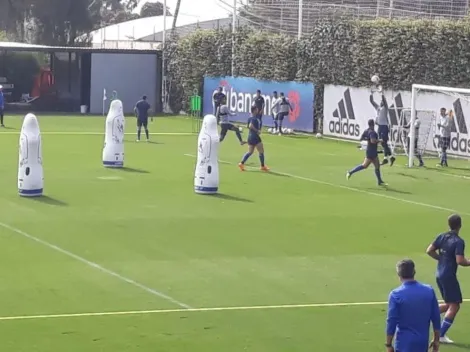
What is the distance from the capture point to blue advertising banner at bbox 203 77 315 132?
46125 millimetres

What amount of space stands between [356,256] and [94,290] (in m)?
5.03

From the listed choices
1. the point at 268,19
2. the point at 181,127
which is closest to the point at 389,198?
the point at 181,127

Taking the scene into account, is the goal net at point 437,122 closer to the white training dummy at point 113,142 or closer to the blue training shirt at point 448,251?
the white training dummy at point 113,142

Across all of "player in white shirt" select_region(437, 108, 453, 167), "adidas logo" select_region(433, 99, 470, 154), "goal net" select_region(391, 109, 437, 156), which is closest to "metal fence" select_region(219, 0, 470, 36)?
"goal net" select_region(391, 109, 437, 156)

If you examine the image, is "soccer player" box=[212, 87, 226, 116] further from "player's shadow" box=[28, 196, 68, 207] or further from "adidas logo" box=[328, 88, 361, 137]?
"player's shadow" box=[28, 196, 68, 207]

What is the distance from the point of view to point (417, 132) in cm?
3538

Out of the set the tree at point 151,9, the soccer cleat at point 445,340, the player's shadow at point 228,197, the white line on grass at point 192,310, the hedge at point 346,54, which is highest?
the tree at point 151,9

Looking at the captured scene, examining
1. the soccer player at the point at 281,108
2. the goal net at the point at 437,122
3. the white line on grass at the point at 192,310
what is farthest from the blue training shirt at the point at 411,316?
the soccer player at the point at 281,108

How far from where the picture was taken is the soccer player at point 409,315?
32.1 ft

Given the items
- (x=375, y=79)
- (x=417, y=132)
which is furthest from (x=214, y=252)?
(x=375, y=79)

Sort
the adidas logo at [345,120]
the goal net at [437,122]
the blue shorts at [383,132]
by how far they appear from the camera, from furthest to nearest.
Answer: the adidas logo at [345,120]
the goal net at [437,122]
the blue shorts at [383,132]

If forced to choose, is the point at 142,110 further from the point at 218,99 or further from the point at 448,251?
the point at 448,251

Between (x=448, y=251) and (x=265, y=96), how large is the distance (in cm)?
3701

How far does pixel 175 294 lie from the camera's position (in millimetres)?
15234
